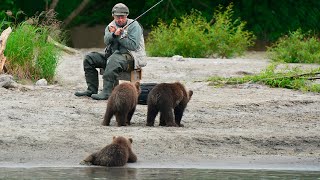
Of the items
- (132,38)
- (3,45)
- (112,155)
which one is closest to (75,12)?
(3,45)

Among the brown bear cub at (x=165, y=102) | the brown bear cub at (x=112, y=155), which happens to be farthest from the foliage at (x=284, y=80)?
the brown bear cub at (x=112, y=155)

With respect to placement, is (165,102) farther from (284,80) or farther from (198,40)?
(198,40)

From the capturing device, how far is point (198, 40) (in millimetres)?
22953

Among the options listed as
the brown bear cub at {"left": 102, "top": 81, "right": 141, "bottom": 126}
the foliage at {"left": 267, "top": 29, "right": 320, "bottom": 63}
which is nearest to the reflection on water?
the brown bear cub at {"left": 102, "top": 81, "right": 141, "bottom": 126}

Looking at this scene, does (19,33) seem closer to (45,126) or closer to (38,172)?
(45,126)

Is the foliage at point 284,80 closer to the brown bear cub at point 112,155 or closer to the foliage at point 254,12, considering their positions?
the brown bear cub at point 112,155

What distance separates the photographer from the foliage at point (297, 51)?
2219 centimetres

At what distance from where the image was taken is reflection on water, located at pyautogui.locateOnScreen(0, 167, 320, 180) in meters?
10.5

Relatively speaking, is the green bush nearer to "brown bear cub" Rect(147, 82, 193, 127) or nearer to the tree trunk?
"brown bear cub" Rect(147, 82, 193, 127)

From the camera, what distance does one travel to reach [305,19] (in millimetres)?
26969

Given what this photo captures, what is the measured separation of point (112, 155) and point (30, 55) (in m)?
6.43

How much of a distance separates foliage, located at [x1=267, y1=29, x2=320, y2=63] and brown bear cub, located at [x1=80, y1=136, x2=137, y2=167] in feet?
37.3

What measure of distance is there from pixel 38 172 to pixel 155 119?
333cm

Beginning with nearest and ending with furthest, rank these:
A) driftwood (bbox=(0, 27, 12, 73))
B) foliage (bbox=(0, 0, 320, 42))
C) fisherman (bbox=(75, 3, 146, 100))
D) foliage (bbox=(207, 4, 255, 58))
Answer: fisherman (bbox=(75, 3, 146, 100)) < driftwood (bbox=(0, 27, 12, 73)) < foliage (bbox=(207, 4, 255, 58)) < foliage (bbox=(0, 0, 320, 42))
